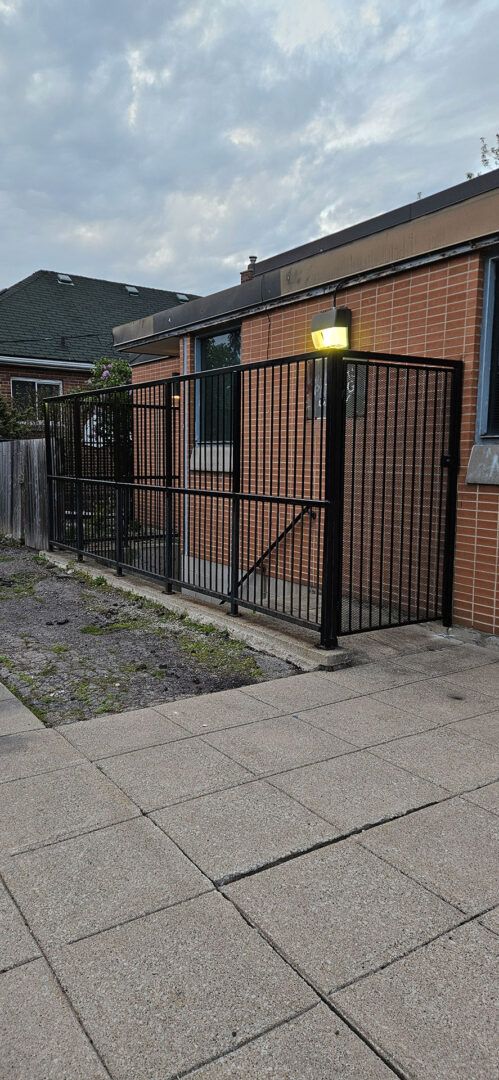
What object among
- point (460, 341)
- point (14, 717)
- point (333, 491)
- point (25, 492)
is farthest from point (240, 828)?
point (25, 492)

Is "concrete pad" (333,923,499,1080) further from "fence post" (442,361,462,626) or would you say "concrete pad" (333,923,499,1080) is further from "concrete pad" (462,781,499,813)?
"fence post" (442,361,462,626)

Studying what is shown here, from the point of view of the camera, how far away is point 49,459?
32.8ft

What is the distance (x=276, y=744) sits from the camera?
11.0 feet

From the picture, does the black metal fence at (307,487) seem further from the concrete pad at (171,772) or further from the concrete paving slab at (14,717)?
the concrete paving slab at (14,717)

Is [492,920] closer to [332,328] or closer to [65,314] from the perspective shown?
[332,328]

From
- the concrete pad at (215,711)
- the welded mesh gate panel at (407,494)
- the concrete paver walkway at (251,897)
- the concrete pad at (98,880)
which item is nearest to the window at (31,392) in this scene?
the welded mesh gate panel at (407,494)

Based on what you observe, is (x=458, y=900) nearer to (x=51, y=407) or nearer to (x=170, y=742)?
(x=170, y=742)

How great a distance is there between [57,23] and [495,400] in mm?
7915

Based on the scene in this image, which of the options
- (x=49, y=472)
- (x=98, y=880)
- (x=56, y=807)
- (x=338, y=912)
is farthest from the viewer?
(x=49, y=472)

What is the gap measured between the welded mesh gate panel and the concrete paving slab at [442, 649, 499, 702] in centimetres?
78

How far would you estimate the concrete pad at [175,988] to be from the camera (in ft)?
5.25

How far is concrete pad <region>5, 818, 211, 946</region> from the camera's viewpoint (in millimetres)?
2061

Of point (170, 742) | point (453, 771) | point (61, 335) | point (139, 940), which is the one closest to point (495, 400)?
point (453, 771)

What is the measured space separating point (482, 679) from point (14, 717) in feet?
9.57
